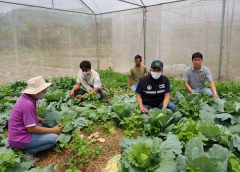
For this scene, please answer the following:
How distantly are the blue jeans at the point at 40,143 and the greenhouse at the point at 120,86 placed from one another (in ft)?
0.06

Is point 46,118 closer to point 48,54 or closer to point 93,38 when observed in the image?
point 48,54

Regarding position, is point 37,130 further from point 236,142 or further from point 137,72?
point 137,72

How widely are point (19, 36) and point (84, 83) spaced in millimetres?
4242

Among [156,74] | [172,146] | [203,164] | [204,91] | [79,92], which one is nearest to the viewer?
[203,164]

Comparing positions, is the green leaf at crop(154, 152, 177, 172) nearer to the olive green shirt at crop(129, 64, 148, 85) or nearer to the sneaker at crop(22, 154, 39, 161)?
the sneaker at crop(22, 154, 39, 161)

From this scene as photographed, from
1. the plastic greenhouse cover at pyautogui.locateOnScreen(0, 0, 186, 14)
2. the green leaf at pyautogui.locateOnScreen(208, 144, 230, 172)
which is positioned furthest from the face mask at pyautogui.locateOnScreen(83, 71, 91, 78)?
the plastic greenhouse cover at pyautogui.locateOnScreen(0, 0, 186, 14)

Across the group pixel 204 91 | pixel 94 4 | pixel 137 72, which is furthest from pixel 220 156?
pixel 94 4

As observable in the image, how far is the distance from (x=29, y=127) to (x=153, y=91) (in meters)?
2.20

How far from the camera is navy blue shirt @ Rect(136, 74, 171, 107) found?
4.64 metres

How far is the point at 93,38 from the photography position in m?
11.9

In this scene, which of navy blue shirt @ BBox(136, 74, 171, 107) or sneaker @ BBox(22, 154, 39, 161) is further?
navy blue shirt @ BBox(136, 74, 171, 107)

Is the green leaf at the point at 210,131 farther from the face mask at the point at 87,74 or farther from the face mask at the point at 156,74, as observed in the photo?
the face mask at the point at 87,74

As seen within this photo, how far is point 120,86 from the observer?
8281 mm

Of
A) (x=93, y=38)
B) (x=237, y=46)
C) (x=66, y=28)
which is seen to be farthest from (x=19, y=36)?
(x=237, y=46)
